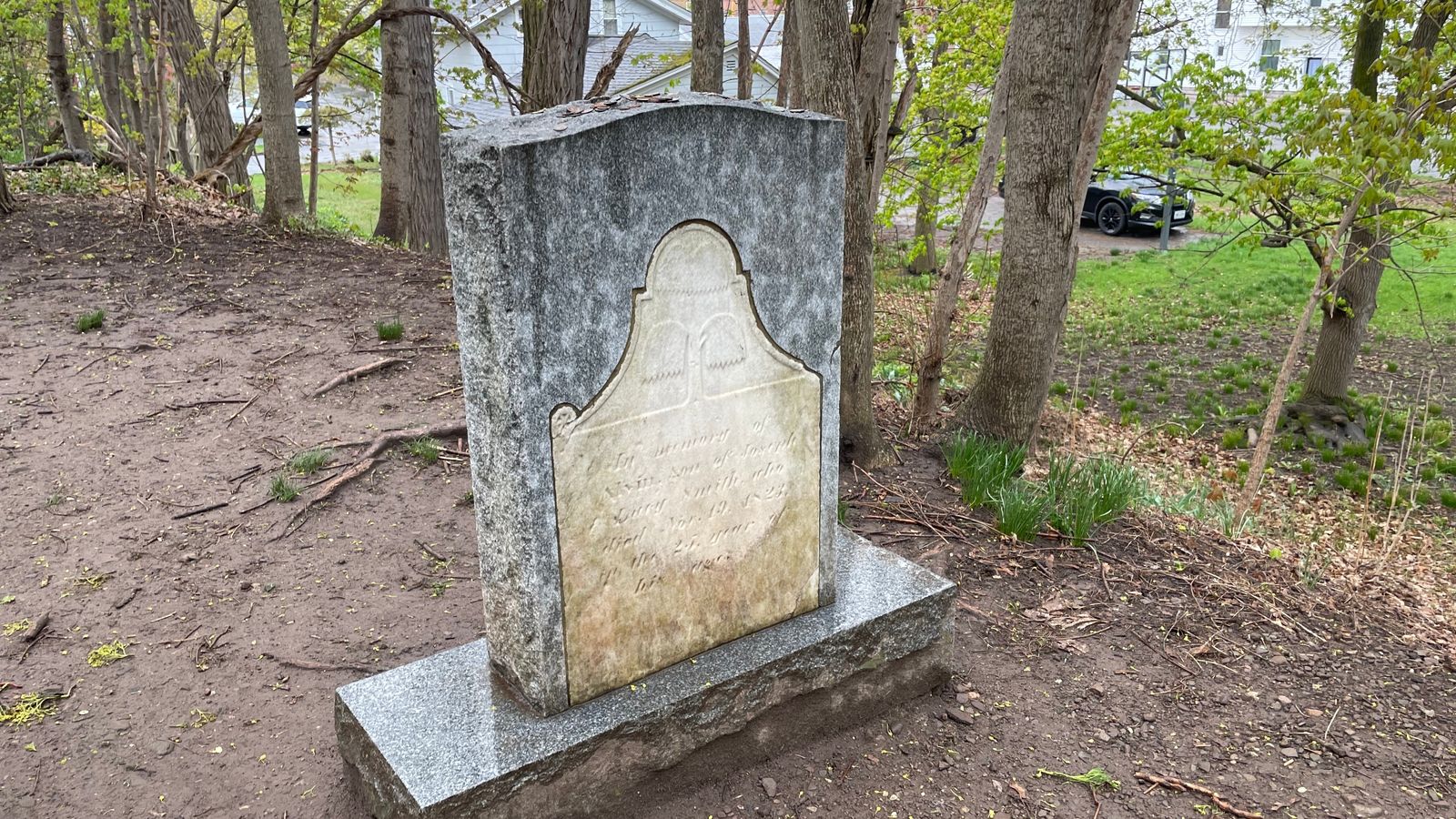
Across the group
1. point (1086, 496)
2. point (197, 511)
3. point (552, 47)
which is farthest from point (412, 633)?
point (552, 47)

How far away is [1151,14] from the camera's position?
33.8ft

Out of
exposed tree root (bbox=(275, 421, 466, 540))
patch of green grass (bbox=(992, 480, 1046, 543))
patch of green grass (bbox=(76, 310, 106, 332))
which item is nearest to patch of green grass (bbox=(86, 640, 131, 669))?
exposed tree root (bbox=(275, 421, 466, 540))

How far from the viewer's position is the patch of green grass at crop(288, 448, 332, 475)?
4.76 meters

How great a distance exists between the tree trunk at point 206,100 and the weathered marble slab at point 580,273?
9207mm

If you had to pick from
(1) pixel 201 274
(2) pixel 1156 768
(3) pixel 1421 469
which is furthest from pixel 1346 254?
(1) pixel 201 274

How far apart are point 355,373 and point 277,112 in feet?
14.3

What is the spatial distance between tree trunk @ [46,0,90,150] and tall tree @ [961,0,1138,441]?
40.3 ft

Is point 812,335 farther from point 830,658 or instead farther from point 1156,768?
point 1156,768

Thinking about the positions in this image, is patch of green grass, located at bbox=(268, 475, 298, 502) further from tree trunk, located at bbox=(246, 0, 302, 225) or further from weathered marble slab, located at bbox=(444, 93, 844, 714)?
tree trunk, located at bbox=(246, 0, 302, 225)

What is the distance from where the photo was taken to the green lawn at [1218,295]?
12.6 meters

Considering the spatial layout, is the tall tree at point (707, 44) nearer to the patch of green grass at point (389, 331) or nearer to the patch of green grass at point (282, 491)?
the patch of green grass at point (389, 331)

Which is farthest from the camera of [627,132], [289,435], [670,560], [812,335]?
[289,435]

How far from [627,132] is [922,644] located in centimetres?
205

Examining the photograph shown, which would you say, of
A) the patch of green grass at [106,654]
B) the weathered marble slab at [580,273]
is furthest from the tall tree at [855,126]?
the patch of green grass at [106,654]
